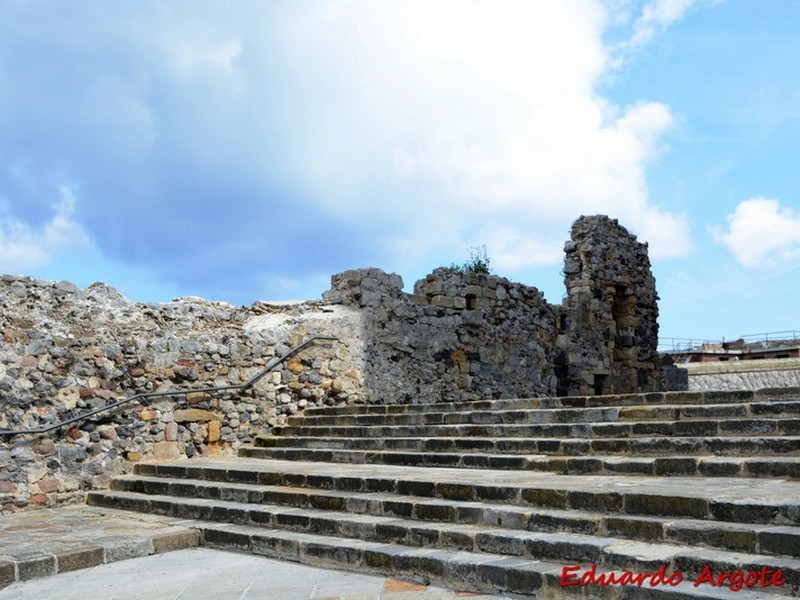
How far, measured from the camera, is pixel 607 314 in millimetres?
15461

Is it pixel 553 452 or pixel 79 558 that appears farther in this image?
pixel 553 452

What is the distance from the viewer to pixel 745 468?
515 centimetres

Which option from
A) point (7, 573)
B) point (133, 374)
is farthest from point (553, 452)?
point (133, 374)

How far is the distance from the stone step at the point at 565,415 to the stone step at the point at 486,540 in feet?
6.76

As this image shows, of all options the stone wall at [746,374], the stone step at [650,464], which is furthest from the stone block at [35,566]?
the stone wall at [746,374]

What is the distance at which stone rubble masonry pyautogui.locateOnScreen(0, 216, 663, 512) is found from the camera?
8.05 meters

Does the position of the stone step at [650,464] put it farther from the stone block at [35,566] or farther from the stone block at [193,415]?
the stone block at [193,415]

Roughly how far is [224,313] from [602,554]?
719cm

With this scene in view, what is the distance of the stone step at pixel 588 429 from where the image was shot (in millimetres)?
5715

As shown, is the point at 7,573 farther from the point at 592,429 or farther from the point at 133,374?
the point at 592,429

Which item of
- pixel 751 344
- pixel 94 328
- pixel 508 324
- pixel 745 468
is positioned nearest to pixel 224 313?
pixel 94 328

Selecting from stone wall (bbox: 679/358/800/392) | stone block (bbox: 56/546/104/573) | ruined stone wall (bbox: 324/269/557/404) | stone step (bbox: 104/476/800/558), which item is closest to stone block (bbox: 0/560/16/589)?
stone block (bbox: 56/546/104/573)

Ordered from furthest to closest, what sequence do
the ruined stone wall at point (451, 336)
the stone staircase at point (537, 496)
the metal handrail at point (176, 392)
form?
the ruined stone wall at point (451, 336) < the metal handrail at point (176, 392) < the stone staircase at point (537, 496)

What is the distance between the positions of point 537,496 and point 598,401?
8.59ft
